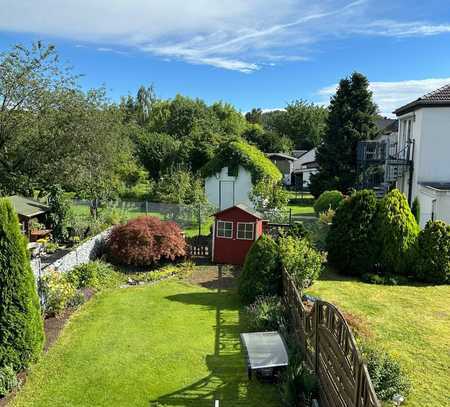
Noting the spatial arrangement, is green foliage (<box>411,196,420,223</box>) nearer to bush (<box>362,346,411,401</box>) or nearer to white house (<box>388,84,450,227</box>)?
white house (<box>388,84,450,227</box>)

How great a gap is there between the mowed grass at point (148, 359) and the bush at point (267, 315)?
39 centimetres

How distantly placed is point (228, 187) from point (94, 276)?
673 inches

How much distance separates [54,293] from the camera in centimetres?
1002

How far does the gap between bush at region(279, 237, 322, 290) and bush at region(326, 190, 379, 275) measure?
10.6ft

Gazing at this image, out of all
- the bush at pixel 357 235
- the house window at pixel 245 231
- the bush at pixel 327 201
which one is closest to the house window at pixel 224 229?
the house window at pixel 245 231

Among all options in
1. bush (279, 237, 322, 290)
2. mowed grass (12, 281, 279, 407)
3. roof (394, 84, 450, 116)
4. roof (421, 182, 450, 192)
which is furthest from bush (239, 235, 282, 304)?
roof (394, 84, 450, 116)

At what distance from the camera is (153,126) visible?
63062mm

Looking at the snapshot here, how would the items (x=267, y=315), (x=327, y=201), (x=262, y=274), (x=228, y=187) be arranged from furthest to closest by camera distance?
(x=228, y=187), (x=327, y=201), (x=262, y=274), (x=267, y=315)

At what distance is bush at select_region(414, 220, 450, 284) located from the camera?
13734mm

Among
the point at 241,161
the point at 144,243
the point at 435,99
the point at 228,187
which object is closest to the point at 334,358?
the point at 144,243

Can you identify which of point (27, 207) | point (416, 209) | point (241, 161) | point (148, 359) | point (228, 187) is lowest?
point (148, 359)

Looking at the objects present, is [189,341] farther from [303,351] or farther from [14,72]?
[14,72]

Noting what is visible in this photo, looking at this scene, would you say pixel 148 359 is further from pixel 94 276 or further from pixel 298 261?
pixel 94 276

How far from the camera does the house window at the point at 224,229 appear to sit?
15.3 m
